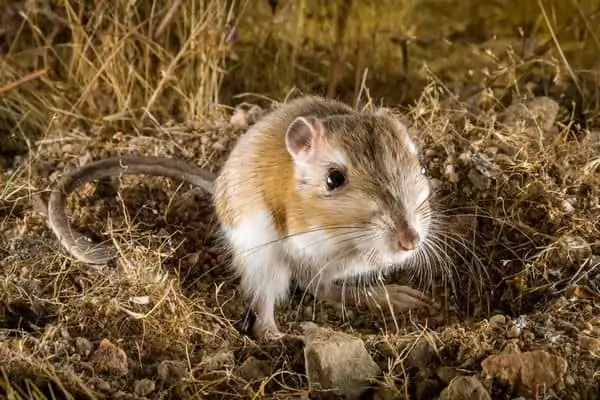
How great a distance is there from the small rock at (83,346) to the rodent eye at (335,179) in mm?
897

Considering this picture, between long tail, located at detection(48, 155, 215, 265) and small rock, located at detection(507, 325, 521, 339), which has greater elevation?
long tail, located at detection(48, 155, 215, 265)

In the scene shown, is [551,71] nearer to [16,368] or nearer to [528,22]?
[528,22]

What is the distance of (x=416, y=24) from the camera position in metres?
4.79

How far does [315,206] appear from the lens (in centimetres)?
289

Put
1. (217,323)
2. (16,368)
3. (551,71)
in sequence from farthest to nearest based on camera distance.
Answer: (551,71) → (217,323) → (16,368)

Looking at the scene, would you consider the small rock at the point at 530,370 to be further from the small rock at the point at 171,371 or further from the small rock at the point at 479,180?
the small rock at the point at 479,180

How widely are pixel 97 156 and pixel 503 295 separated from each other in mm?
1840

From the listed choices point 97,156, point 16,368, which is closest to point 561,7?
point 97,156

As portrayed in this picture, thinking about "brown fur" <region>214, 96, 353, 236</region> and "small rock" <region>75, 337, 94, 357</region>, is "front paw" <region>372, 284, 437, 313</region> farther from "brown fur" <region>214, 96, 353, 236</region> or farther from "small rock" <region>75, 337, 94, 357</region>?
"small rock" <region>75, 337, 94, 357</region>

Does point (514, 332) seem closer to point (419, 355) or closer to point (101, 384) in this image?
point (419, 355)

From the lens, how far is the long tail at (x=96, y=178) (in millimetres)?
3178

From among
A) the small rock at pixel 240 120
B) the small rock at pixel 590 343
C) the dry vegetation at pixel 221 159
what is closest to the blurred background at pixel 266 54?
the dry vegetation at pixel 221 159

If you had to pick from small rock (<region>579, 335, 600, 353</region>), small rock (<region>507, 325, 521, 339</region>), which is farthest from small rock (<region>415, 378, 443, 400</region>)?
small rock (<region>579, 335, 600, 353</region>)

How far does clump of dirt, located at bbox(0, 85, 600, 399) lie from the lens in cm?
268
